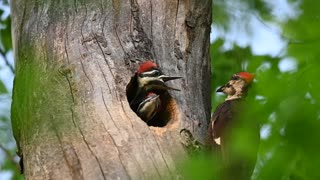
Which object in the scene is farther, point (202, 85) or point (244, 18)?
point (202, 85)

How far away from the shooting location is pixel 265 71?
147 cm

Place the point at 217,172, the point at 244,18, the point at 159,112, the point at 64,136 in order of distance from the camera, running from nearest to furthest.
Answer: the point at 217,172, the point at 244,18, the point at 64,136, the point at 159,112

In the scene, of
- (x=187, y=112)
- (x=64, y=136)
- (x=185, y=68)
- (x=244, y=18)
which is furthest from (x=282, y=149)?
(x=185, y=68)

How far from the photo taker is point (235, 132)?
133cm

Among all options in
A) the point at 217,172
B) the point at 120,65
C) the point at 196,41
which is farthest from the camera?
the point at 196,41

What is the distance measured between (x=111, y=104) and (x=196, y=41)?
85cm

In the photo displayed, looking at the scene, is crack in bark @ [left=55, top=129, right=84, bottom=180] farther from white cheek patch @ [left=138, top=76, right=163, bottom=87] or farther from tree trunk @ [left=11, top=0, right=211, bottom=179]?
white cheek patch @ [left=138, top=76, right=163, bottom=87]

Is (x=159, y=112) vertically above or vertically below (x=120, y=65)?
below

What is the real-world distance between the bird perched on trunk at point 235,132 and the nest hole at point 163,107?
205 millimetres

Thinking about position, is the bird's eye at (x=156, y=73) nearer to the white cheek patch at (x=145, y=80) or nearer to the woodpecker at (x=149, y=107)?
the white cheek patch at (x=145, y=80)

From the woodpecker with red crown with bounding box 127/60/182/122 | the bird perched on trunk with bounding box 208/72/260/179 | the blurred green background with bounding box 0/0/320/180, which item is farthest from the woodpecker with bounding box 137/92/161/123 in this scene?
the blurred green background with bounding box 0/0/320/180

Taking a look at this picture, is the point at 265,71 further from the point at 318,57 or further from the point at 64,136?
the point at 64,136

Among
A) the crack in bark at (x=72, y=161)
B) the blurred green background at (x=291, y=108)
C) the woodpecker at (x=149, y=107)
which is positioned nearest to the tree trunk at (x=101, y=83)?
the crack in bark at (x=72, y=161)

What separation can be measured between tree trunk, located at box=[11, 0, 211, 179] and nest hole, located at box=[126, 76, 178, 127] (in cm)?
1
